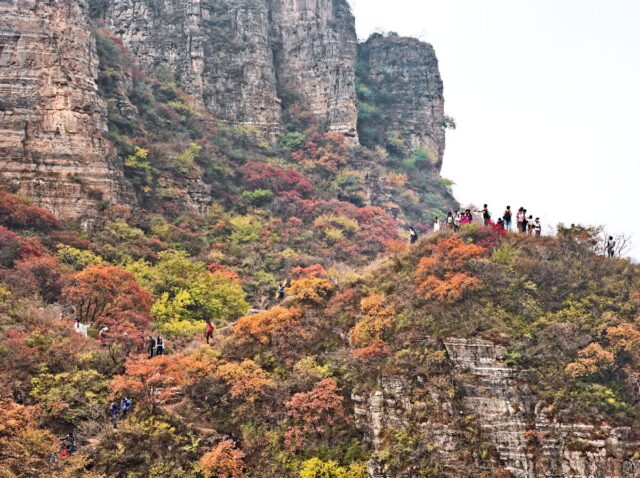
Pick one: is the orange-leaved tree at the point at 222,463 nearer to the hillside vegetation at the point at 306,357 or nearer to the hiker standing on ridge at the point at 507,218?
the hillside vegetation at the point at 306,357

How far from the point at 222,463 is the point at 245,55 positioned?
42.3 m

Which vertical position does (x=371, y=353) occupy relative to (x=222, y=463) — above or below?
above

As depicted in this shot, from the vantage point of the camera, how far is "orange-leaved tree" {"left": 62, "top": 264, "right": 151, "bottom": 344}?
23.5 m

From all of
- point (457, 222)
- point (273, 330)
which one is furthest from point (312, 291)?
point (457, 222)

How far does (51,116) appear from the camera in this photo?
3294cm

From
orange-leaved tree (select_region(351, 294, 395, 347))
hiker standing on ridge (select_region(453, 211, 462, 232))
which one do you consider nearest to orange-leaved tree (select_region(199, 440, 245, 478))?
orange-leaved tree (select_region(351, 294, 395, 347))

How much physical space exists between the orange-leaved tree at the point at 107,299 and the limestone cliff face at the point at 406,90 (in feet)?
127

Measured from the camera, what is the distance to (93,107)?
34.8 metres

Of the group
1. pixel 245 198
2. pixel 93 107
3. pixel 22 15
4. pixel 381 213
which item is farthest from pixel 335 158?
pixel 22 15

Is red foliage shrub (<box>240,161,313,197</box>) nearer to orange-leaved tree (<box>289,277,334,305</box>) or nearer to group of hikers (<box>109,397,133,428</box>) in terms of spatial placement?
orange-leaved tree (<box>289,277,334,305</box>)

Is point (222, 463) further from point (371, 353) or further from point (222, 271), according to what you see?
point (222, 271)

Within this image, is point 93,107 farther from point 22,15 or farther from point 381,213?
point 381,213

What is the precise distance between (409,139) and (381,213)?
53.7 ft

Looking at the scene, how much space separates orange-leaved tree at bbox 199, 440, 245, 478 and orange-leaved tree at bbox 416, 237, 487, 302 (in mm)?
8232
